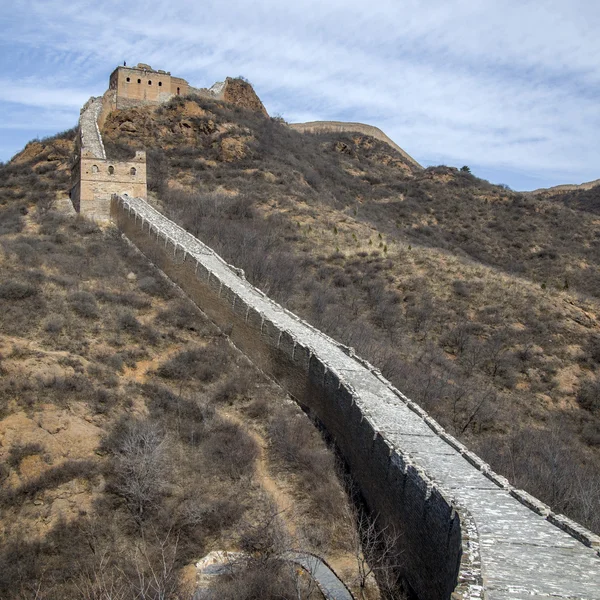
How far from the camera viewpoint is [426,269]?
96.3 feet

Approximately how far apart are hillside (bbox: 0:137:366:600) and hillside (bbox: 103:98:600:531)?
14.8ft

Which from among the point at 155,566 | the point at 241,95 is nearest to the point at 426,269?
the point at 155,566

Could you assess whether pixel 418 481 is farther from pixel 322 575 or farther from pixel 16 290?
pixel 16 290

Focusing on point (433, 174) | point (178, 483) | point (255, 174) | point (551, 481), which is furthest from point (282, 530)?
point (433, 174)

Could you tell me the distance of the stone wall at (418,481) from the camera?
667 cm

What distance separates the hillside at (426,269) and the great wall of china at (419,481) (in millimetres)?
3146

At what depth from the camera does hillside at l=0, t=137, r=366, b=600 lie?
943cm

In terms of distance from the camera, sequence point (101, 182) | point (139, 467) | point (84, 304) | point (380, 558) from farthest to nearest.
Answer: point (101, 182), point (84, 304), point (139, 467), point (380, 558)

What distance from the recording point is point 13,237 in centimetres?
2319

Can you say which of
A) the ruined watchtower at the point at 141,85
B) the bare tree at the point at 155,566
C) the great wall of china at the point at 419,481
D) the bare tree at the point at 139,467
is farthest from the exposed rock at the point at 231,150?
the bare tree at the point at 155,566

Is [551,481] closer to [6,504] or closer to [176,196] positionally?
[6,504]

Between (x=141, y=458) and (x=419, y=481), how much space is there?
514cm

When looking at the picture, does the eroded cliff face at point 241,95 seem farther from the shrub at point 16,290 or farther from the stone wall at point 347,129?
the shrub at point 16,290

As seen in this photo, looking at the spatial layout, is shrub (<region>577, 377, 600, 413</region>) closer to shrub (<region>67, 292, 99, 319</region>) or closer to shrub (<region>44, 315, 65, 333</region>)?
shrub (<region>67, 292, 99, 319</region>)
